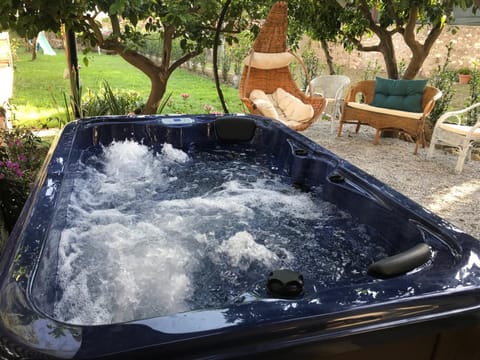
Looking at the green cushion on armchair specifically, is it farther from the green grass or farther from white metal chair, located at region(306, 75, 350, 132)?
the green grass

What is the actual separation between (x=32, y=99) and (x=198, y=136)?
9.27 feet

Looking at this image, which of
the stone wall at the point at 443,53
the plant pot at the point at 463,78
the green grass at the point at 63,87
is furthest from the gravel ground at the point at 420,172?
the plant pot at the point at 463,78

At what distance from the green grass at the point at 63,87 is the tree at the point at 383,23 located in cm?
154

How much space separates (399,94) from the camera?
453 cm

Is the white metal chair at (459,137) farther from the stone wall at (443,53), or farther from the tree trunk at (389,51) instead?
the stone wall at (443,53)

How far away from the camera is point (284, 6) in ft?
14.9

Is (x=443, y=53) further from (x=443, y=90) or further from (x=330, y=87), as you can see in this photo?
(x=330, y=87)

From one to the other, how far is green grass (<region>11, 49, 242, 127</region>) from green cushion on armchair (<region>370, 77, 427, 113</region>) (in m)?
1.85

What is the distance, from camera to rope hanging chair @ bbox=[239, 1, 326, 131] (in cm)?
442

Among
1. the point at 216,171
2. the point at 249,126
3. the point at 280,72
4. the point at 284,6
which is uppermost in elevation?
the point at 284,6

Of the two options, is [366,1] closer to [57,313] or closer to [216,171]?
[216,171]

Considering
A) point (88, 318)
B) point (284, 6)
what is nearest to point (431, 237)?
point (88, 318)

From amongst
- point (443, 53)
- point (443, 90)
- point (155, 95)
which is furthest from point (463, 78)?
point (155, 95)

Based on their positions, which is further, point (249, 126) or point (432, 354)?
point (249, 126)
